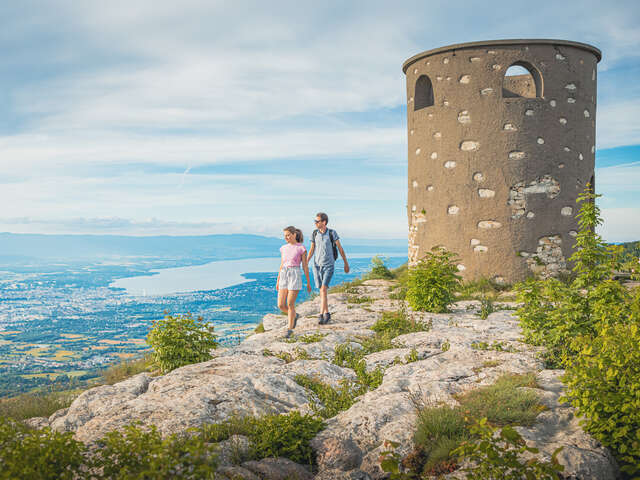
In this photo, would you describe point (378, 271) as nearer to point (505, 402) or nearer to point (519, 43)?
point (519, 43)

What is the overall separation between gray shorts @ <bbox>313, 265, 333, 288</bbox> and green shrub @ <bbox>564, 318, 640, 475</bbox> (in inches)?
225

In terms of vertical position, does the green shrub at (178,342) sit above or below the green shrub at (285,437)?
above

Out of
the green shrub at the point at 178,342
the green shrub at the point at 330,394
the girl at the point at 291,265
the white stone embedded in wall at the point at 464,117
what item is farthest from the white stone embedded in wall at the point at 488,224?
the green shrub at the point at 178,342

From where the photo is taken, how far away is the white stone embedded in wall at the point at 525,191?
40.5ft

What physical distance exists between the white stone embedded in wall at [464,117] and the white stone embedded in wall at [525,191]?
7.43 ft

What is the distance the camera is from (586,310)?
19.8ft

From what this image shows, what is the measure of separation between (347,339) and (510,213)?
6957 millimetres

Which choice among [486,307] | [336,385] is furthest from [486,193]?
[336,385]

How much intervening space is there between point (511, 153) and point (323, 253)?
656 centimetres

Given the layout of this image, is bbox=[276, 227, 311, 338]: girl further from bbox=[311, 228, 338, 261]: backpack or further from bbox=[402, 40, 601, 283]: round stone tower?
bbox=[402, 40, 601, 283]: round stone tower

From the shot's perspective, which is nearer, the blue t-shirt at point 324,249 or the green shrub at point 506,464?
the green shrub at point 506,464

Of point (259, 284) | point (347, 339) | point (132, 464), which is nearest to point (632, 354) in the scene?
point (132, 464)

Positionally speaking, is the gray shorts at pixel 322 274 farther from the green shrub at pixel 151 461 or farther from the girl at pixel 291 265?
the green shrub at pixel 151 461

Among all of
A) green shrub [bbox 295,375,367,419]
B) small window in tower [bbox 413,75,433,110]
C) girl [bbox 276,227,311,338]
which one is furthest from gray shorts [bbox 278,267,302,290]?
small window in tower [bbox 413,75,433,110]
